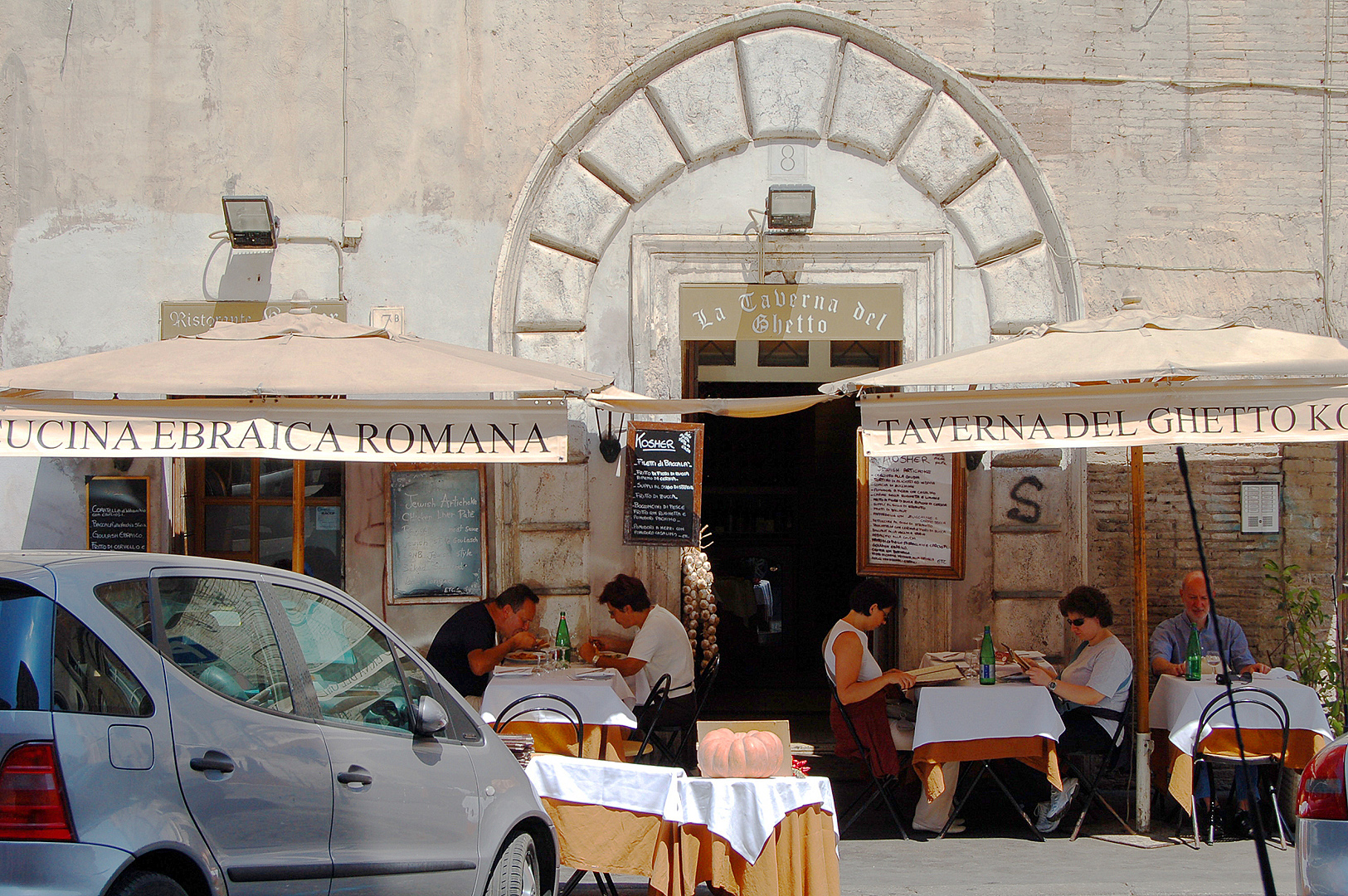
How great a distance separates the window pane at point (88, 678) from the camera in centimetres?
299

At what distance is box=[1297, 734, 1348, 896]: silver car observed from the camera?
→ 3.70 meters

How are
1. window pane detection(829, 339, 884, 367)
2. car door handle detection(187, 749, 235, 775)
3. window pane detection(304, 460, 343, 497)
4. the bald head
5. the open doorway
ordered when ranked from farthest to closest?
1. the open doorway
2. window pane detection(829, 339, 884, 367)
3. window pane detection(304, 460, 343, 497)
4. the bald head
5. car door handle detection(187, 749, 235, 775)

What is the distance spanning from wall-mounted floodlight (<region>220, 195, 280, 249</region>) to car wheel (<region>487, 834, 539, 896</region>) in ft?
16.2

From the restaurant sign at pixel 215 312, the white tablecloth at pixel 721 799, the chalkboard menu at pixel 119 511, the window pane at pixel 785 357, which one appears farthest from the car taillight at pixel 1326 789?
the chalkboard menu at pixel 119 511

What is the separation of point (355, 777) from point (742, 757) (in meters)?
1.54

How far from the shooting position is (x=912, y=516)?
776 cm

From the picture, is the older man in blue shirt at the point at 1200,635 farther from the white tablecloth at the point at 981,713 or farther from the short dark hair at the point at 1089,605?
the white tablecloth at the point at 981,713

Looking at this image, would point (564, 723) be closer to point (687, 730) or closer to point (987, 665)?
point (687, 730)

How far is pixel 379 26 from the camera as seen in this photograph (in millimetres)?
8062

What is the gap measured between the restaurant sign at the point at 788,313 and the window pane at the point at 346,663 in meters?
4.26

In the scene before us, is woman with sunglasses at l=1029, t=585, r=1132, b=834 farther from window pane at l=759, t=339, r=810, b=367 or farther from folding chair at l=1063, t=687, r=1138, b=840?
window pane at l=759, t=339, r=810, b=367

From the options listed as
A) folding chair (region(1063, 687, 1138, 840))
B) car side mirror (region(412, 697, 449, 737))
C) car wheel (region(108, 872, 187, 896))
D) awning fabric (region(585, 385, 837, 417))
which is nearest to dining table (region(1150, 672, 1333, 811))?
folding chair (region(1063, 687, 1138, 840))

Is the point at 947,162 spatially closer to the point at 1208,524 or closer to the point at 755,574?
the point at 1208,524


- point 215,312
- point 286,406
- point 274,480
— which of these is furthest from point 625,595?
point 215,312
